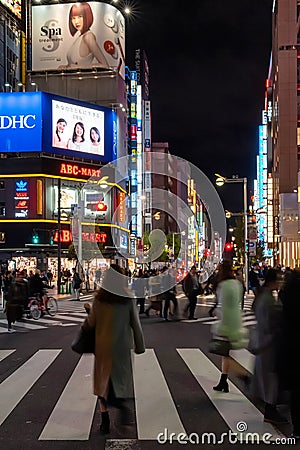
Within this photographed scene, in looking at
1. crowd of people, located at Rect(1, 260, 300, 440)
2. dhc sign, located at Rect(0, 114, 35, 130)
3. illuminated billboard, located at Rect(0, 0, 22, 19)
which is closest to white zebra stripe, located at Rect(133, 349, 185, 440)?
crowd of people, located at Rect(1, 260, 300, 440)

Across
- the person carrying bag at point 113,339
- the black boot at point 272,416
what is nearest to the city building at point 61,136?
the black boot at point 272,416

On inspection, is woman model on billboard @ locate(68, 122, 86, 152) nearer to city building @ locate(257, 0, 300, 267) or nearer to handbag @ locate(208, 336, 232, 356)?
city building @ locate(257, 0, 300, 267)

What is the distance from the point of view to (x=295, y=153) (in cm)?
8112

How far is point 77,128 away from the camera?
196 feet

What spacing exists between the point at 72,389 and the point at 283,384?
3.49 m

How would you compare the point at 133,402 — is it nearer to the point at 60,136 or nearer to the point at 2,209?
the point at 2,209

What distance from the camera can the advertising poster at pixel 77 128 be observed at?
57625 mm

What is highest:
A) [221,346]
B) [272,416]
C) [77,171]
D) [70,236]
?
[77,171]

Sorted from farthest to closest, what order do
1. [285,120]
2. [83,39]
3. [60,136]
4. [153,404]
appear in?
[285,120], [83,39], [60,136], [153,404]

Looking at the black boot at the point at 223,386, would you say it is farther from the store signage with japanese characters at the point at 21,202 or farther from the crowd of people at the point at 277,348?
the store signage with japanese characters at the point at 21,202

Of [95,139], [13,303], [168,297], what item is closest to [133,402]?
[13,303]

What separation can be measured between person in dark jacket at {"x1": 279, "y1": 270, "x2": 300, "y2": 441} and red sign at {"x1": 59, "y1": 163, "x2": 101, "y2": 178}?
51676mm

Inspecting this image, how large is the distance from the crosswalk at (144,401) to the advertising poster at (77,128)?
1914 inches

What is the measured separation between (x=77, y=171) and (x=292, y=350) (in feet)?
176
